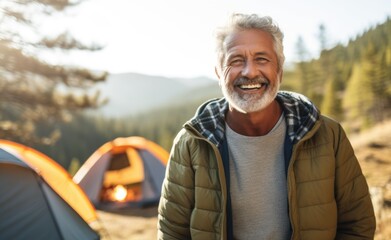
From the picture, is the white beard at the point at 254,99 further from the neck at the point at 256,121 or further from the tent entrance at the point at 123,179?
the tent entrance at the point at 123,179

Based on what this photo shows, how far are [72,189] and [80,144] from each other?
60.8 meters

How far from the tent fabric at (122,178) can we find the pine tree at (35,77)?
4.93 meters

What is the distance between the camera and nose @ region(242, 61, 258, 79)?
192 centimetres

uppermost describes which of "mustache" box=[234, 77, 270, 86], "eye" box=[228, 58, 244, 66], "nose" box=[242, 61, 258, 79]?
"eye" box=[228, 58, 244, 66]

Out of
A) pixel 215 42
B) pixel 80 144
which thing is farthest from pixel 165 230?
pixel 80 144

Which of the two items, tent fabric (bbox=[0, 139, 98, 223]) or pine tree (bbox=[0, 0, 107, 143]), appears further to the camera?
pine tree (bbox=[0, 0, 107, 143])

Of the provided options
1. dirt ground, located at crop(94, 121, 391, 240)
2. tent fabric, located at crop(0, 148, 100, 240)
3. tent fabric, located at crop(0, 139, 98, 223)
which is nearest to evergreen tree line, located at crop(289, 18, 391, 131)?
dirt ground, located at crop(94, 121, 391, 240)

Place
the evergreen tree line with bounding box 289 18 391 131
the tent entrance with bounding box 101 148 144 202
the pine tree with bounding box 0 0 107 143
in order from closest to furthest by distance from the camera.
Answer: the tent entrance with bounding box 101 148 144 202 → the pine tree with bounding box 0 0 107 143 → the evergreen tree line with bounding box 289 18 391 131

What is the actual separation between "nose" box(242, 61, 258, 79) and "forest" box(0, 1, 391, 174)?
1.10ft

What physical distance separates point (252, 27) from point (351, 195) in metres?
0.99

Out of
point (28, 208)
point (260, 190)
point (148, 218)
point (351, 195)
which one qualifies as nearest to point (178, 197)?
point (260, 190)

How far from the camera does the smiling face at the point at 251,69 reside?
1923 mm

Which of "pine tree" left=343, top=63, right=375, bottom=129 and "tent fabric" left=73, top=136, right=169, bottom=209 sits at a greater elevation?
"pine tree" left=343, top=63, right=375, bottom=129

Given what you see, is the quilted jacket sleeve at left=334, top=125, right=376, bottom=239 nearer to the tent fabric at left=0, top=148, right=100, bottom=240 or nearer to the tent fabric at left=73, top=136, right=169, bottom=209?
the tent fabric at left=0, top=148, right=100, bottom=240
